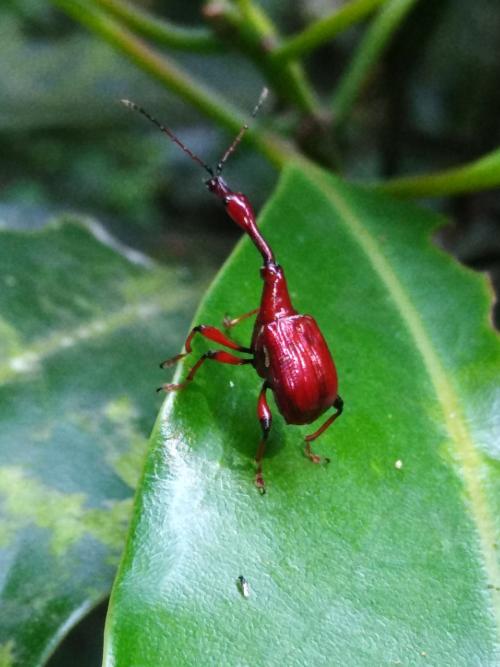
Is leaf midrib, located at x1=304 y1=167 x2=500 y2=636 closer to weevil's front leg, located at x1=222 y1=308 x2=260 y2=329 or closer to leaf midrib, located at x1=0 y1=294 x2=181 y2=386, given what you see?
weevil's front leg, located at x1=222 y1=308 x2=260 y2=329

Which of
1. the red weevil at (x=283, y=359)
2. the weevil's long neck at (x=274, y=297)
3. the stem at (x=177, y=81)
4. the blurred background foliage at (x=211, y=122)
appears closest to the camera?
the red weevil at (x=283, y=359)

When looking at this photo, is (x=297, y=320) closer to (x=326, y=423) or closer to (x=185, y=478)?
(x=326, y=423)

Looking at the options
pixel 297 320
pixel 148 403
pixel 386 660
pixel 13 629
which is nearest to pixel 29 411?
pixel 148 403

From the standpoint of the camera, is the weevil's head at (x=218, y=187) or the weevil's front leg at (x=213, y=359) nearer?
the weevil's front leg at (x=213, y=359)

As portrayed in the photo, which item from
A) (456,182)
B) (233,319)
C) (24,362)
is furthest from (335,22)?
(24,362)

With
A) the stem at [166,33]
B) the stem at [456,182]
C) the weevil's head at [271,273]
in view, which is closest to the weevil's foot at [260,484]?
the weevil's head at [271,273]

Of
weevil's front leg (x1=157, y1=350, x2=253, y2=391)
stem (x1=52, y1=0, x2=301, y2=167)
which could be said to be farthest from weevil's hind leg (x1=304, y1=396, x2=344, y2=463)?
stem (x1=52, y1=0, x2=301, y2=167)

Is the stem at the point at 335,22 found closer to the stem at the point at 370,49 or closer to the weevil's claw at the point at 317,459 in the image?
the stem at the point at 370,49
